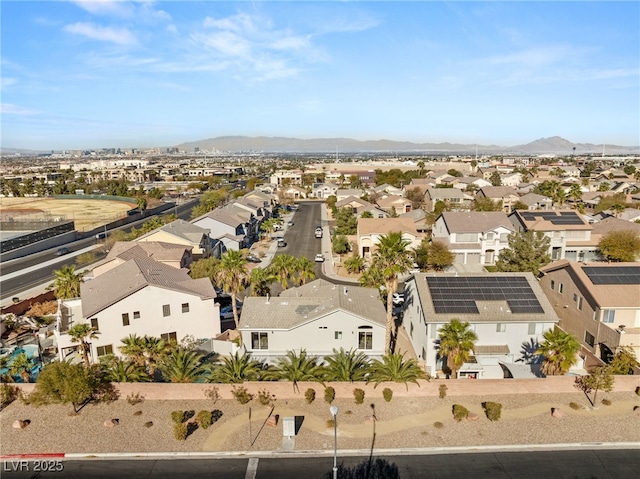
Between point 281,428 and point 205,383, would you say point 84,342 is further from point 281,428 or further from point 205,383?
point 281,428

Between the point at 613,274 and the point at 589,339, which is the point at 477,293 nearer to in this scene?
Result: the point at 589,339

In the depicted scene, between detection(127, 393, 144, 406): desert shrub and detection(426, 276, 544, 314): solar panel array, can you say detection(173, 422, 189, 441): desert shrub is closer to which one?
detection(127, 393, 144, 406): desert shrub

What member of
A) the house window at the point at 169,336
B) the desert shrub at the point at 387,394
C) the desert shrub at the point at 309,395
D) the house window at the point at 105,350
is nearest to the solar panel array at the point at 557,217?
the desert shrub at the point at 387,394

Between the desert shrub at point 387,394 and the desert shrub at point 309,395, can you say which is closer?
the desert shrub at point 387,394

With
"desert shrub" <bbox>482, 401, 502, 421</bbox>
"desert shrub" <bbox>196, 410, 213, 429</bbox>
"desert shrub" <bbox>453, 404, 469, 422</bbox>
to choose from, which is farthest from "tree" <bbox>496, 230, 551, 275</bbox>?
"desert shrub" <bbox>196, 410, 213, 429</bbox>

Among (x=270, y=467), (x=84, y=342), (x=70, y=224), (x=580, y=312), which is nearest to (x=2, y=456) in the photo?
(x=84, y=342)

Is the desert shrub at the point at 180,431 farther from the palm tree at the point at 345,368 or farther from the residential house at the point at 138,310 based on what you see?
→ the residential house at the point at 138,310

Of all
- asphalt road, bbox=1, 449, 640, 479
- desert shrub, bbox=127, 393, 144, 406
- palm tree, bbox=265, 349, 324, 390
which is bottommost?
asphalt road, bbox=1, 449, 640, 479
